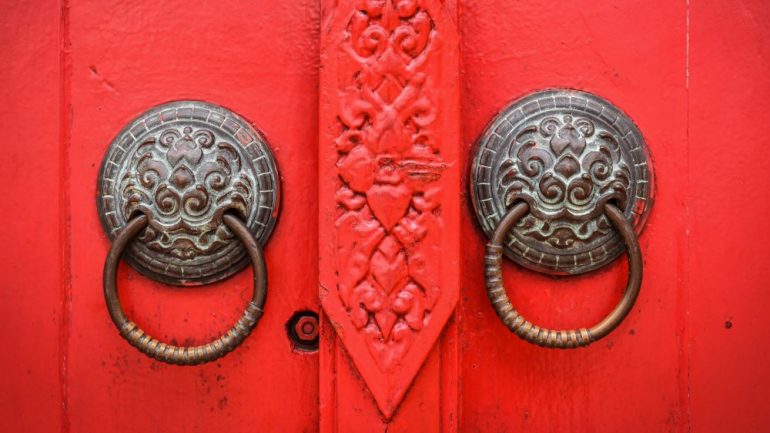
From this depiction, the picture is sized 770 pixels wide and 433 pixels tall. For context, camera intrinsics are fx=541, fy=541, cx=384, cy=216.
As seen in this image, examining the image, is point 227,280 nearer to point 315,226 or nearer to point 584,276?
point 315,226

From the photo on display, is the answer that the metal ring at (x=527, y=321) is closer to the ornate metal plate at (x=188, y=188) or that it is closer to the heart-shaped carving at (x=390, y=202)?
the heart-shaped carving at (x=390, y=202)

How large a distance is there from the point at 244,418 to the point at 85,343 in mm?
213

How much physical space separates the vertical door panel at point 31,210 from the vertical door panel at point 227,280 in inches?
0.9

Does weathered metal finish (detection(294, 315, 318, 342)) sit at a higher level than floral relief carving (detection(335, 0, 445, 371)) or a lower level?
lower

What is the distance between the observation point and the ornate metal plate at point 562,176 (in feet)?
1.96

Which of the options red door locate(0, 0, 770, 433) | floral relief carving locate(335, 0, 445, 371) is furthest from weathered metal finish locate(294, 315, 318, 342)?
floral relief carving locate(335, 0, 445, 371)

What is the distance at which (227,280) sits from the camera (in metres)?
0.64

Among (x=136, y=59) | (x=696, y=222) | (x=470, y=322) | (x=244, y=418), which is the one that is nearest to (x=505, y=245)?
(x=470, y=322)

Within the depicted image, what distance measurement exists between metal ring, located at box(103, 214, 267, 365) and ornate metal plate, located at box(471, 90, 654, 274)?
0.26 meters

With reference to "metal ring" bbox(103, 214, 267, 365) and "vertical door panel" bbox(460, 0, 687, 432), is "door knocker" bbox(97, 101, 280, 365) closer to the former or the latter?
"metal ring" bbox(103, 214, 267, 365)

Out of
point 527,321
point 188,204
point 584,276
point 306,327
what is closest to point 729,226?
point 584,276

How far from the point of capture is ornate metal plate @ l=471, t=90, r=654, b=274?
1.96 ft

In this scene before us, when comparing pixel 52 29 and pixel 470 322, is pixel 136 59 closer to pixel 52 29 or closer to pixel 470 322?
pixel 52 29

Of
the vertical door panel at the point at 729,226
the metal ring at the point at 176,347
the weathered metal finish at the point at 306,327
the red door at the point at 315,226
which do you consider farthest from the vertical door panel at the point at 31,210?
the vertical door panel at the point at 729,226
